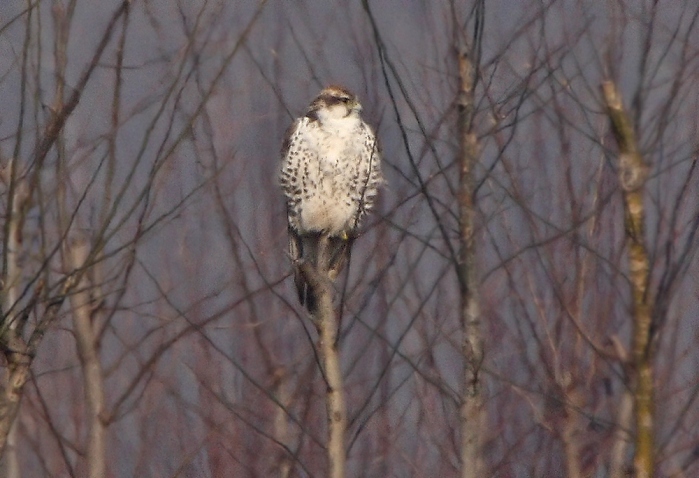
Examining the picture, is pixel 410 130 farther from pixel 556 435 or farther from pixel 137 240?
pixel 556 435

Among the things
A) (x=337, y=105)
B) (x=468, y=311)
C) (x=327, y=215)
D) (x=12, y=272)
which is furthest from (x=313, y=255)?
(x=468, y=311)

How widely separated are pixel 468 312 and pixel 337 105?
8.46 feet

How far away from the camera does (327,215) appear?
6.60m

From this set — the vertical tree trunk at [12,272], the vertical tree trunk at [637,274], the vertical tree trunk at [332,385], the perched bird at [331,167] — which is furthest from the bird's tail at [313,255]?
the vertical tree trunk at [637,274]

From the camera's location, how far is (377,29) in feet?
11.0

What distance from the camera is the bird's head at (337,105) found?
6539 millimetres

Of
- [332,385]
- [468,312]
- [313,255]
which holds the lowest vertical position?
[332,385]

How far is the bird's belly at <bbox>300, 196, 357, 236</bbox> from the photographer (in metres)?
6.57

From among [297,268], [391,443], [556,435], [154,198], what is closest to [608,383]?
[556,435]

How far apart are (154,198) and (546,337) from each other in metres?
2.59

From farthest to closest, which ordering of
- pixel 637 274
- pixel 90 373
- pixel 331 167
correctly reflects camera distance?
pixel 331 167, pixel 90 373, pixel 637 274

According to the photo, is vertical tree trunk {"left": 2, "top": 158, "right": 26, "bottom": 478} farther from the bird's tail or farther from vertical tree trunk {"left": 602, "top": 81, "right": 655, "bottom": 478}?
vertical tree trunk {"left": 602, "top": 81, "right": 655, "bottom": 478}

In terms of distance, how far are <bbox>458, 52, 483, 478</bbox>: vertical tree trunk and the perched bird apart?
2.02m

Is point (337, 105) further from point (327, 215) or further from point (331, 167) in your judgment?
point (327, 215)
